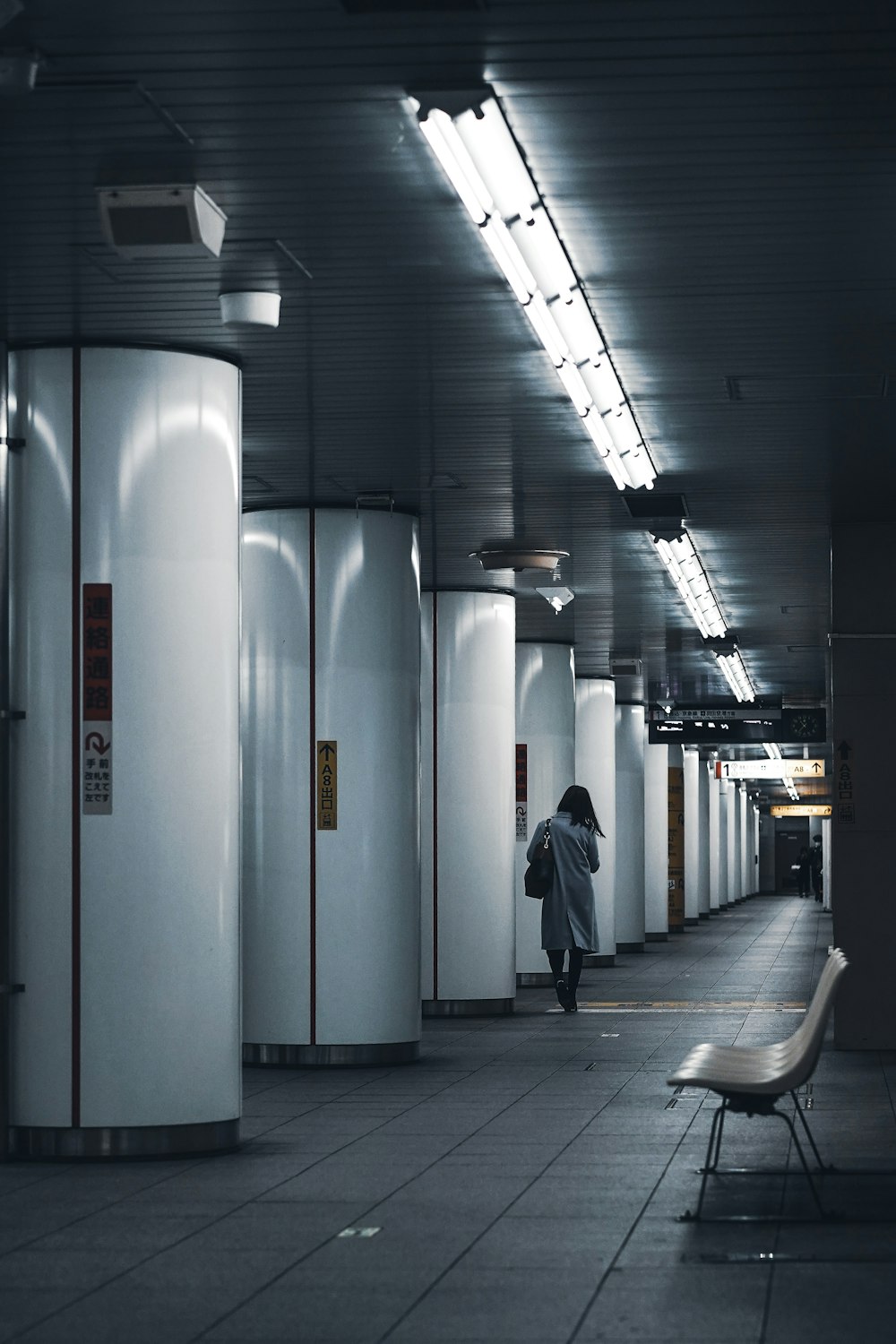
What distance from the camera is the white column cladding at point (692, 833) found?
3838 cm

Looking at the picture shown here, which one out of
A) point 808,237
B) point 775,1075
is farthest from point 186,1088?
point 808,237

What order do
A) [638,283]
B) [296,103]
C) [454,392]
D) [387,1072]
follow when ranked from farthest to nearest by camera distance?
[387,1072] → [454,392] → [638,283] → [296,103]

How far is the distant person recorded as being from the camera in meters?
16.0

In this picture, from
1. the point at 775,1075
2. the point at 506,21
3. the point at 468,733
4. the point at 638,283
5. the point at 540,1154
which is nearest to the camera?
the point at 506,21

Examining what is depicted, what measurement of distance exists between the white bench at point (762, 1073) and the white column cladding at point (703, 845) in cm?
3392

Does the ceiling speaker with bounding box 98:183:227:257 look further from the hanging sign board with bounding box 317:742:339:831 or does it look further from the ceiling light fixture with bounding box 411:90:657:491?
the hanging sign board with bounding box 317:742:339:831

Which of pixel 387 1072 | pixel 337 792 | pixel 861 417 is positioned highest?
pixel 861 417

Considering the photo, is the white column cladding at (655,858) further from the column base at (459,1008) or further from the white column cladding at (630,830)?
the column base at (459,1008)

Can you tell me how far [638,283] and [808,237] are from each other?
82cm

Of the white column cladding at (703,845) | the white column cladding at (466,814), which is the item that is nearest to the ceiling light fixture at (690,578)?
the white column cladding at (466,814)

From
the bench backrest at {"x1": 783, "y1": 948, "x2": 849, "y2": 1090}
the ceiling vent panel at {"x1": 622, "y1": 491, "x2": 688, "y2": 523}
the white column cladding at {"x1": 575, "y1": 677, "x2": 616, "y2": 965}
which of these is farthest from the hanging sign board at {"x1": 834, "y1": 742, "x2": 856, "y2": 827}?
the white column cladding at {"x1": 575, "y1": 677, "x2": 616, "y2": 965}

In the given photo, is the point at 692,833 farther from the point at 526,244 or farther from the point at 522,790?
the point at 526,244

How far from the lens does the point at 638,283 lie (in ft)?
25.4

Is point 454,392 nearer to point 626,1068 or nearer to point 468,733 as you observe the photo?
point 626,1068
